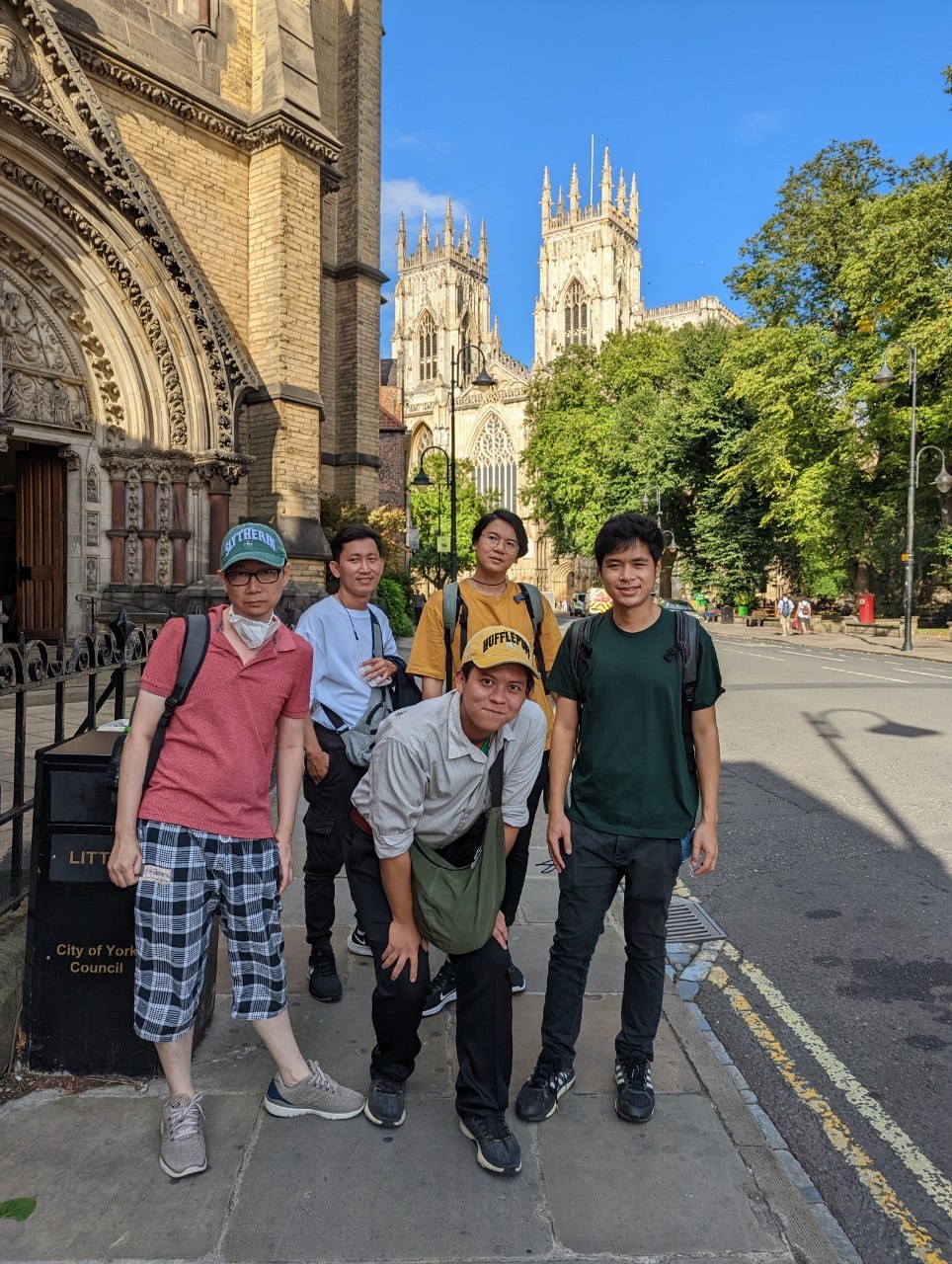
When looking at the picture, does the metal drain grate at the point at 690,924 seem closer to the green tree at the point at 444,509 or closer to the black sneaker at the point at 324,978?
the black sneaker at the point at 324,978

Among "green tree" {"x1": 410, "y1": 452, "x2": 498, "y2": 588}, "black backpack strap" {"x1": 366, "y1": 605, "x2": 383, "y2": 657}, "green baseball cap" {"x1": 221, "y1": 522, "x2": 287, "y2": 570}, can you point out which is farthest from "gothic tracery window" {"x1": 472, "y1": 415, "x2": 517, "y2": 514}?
"green baseball cap" {"x1": 221, "y1": 522, "x2": 287, "y2": 570}

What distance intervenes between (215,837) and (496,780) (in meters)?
0.86

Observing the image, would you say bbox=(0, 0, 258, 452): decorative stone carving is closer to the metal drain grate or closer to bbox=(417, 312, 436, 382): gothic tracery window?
the metal drain grate

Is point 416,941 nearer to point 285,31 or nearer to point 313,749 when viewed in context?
point 313,749

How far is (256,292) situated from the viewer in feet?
46.5

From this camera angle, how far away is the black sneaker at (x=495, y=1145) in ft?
8.09

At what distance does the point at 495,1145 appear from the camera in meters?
2.50

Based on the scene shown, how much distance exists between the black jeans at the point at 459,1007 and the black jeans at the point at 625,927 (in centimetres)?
32

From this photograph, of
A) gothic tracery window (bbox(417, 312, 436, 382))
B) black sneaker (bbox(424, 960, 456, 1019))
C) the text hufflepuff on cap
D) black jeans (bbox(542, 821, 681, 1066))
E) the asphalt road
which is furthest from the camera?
gothic tracery window (bbox(417, 312, 436, 382))

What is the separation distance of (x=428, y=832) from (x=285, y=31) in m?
16.3

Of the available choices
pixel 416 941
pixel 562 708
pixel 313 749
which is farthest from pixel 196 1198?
pixel 562 708

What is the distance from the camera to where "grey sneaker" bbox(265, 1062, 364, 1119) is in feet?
8.93

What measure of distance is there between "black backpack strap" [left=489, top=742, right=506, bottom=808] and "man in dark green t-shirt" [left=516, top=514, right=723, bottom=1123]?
32cm

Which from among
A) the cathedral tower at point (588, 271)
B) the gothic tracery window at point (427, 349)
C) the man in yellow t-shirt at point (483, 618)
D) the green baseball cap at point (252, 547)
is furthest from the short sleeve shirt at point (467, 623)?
the gothic tracery window at point (427, 349)
